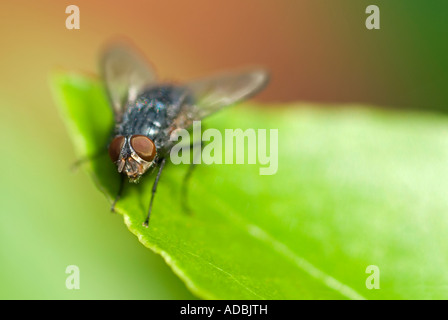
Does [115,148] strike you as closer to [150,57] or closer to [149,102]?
[149,102]

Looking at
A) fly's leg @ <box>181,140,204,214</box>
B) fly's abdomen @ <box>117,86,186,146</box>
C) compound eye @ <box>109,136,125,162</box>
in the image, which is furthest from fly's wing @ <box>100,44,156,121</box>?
fly's leg @ <box>181,140,204,214</box>

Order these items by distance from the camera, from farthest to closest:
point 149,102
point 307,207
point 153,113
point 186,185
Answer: point 149,102, point 153,113, point 186,185, point 307,207

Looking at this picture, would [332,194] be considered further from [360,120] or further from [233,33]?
[233,33]

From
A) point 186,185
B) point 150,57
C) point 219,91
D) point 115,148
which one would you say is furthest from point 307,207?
point 150,57

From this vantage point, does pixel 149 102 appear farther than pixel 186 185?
Yes

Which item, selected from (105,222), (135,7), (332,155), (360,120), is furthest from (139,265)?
(135,7)

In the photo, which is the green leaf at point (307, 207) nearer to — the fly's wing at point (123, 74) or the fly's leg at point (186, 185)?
the fly's leg at point (186, 185)

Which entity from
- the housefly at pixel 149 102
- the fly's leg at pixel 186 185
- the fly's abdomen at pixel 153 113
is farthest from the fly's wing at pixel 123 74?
the fly's leg at pixel 186 185
